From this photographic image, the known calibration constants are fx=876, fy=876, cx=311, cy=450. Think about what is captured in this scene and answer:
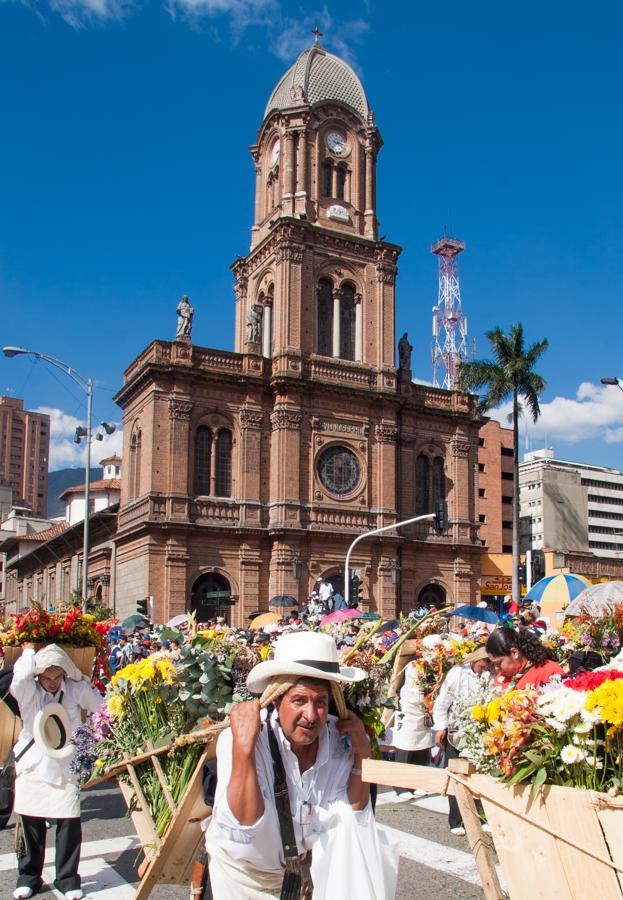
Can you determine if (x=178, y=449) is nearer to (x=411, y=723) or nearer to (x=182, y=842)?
(x=411, y=723)

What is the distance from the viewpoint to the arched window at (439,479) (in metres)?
43.1

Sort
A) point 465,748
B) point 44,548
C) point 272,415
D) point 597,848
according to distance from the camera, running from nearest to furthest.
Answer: point 597,848, point 465,748, point 272,415, point 44,548

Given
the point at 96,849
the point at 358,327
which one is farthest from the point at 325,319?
the point at 96,849

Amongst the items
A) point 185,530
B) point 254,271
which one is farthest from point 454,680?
point 254,271

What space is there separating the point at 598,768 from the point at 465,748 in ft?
2.54

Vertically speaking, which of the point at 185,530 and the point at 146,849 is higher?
the point at 185,530

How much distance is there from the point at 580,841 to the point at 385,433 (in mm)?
37480

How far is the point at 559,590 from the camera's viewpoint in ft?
63.0

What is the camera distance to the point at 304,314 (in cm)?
4025

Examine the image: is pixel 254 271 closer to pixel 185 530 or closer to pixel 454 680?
pixel 185 530

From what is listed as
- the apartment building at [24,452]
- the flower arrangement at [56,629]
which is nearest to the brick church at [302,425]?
the flower arrangement at [56,629]

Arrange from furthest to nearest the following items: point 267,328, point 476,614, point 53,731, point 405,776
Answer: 1. point 267,328
2. point 476,614
3. point 53,731
4. point 405,776

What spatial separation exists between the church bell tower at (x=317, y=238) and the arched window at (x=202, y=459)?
4.31 meters

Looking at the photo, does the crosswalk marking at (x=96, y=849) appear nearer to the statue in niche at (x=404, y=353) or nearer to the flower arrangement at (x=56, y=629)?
the flower arrangement at (x=56, y=629)
